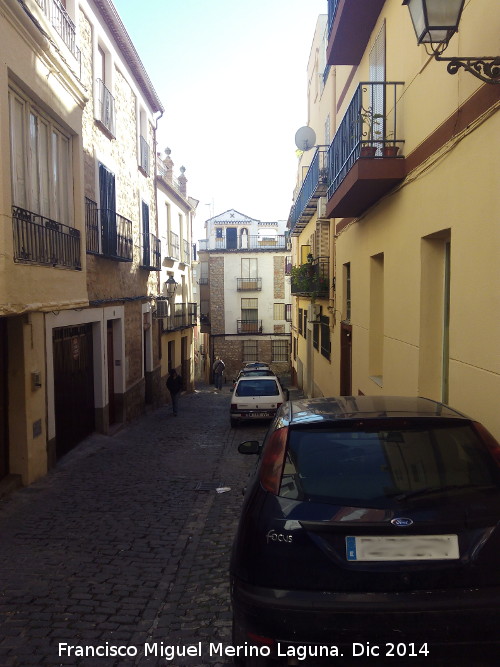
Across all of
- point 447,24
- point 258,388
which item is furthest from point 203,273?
point 447,24

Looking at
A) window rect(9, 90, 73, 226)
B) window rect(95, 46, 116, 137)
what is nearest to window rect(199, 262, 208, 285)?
window rect(95, 46, 116, 137)

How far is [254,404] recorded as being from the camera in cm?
1508

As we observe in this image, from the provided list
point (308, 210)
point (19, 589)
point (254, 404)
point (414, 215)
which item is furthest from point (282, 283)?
point (19, 589)

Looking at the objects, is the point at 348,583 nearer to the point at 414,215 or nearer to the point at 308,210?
the point at 414,215

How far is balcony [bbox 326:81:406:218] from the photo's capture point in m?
7.77

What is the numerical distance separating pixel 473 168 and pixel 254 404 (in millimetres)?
10652

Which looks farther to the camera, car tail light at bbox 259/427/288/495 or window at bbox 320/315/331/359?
window at bbox 320/315/331/359

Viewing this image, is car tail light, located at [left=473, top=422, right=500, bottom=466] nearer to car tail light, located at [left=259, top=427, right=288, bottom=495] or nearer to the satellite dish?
car tail light, located at [left=259, top=427, right=288, bottom=495]

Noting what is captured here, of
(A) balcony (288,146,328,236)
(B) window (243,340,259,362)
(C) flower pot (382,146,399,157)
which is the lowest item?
(B) window (243,340,259,362)

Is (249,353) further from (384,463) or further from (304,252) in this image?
(384,463)

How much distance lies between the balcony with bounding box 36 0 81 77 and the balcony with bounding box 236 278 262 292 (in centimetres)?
3138

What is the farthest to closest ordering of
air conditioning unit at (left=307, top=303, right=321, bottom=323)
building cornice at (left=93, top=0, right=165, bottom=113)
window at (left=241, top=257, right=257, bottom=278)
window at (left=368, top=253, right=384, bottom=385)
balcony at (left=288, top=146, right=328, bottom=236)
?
window at (left=241, top=257, right=257, bottom=278) < air conditioning unit at (left=307, top=303, right=321, bottom=323) < balcony at (left=288, top=146, right=328, bottom=236) < building cornice at (left=93, top=0, right=165, bottom=113) < window at (left=368, top=253, right=384, bottom=385)

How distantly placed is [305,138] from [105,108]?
705 centimetres

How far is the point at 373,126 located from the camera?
28.1 feet
